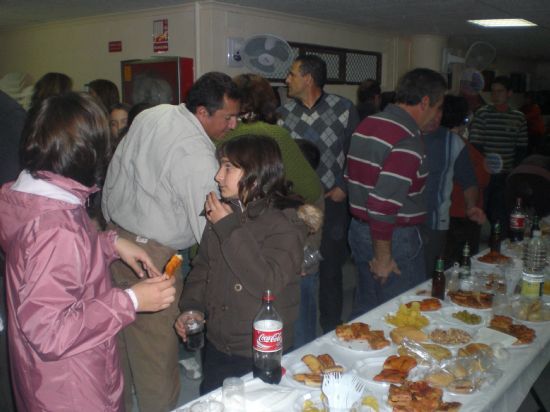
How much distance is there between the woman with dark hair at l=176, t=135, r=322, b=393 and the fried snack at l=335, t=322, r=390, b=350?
0.19 m

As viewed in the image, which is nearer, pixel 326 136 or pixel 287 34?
pixel 326 136

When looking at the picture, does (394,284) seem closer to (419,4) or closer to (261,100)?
(261,100)

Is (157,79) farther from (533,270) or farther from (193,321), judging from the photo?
(533,270)

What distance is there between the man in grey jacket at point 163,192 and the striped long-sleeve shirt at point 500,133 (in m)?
3.37

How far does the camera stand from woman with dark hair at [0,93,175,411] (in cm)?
110

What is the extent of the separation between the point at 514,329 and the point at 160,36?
4445mm

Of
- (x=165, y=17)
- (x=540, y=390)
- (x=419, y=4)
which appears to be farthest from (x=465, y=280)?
(x=165, y=17)

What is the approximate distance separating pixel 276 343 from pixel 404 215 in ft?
4.06

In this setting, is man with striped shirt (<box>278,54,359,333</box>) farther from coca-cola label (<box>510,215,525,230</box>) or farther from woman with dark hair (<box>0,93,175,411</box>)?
woman with dark hair (<box>0,93,175,411</box>)

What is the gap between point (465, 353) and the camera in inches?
59.6

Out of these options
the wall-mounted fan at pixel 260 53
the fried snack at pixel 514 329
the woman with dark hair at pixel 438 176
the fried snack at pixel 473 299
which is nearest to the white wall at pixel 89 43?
the wall-mounted fan at pixel 260 53

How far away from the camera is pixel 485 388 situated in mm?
1380

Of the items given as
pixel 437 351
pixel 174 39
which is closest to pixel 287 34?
pixel 174 39

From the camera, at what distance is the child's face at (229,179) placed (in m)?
1.66
